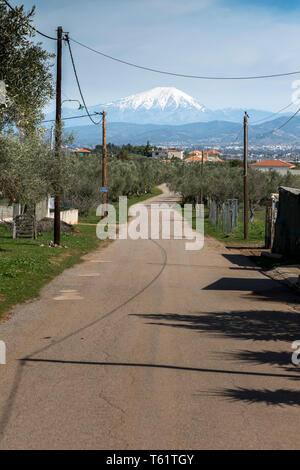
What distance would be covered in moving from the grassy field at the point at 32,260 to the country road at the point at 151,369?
518mm

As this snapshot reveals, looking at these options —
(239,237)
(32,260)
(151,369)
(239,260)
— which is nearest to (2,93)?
(32,260)

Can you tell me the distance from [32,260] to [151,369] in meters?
11.6

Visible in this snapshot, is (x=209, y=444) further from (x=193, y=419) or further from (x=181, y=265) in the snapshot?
(x=181, y=265)

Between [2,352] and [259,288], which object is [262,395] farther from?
[259,288]

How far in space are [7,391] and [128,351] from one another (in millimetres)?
2355

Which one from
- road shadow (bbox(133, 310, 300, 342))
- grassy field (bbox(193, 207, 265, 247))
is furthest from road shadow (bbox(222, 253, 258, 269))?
road shadow (bbox(133, 310, 300, 342))

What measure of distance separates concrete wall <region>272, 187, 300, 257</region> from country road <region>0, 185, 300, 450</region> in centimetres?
711

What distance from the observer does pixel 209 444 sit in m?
5.22

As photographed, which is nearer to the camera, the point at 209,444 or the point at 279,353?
the point at 209,444

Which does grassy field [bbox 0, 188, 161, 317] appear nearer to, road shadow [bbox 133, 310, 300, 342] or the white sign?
the white sign

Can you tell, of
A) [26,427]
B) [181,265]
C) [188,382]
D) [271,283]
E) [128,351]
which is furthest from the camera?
[181,265]

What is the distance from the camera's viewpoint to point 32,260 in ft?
61.7

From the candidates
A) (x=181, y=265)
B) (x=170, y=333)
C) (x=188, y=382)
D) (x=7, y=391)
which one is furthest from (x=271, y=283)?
(x=7, y=391)

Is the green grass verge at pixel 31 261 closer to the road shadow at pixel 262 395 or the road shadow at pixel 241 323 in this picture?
the road shadow at pixel 241 323
